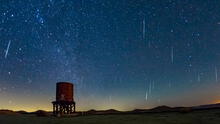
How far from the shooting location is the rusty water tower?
987 inches

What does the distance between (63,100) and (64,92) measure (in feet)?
3.28

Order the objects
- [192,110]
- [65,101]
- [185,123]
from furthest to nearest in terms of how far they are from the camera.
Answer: [65,101]
[192,110]
[185,123]

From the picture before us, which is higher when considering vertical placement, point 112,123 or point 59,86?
point 59,86

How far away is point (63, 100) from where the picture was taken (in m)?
25.0

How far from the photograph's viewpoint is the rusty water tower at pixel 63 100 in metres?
25.1

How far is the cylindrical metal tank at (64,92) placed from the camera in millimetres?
25141

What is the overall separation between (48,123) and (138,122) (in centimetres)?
537

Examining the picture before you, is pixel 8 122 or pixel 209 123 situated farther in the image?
pixel 8 122

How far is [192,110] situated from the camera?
585 inches

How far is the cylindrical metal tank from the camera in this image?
25141mm

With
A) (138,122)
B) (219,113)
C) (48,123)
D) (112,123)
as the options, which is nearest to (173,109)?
(219,113)

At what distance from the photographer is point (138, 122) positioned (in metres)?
11.1

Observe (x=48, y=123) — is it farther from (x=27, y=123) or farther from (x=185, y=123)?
(x=185, y=123)

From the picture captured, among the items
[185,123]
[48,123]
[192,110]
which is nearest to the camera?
[185,123]
